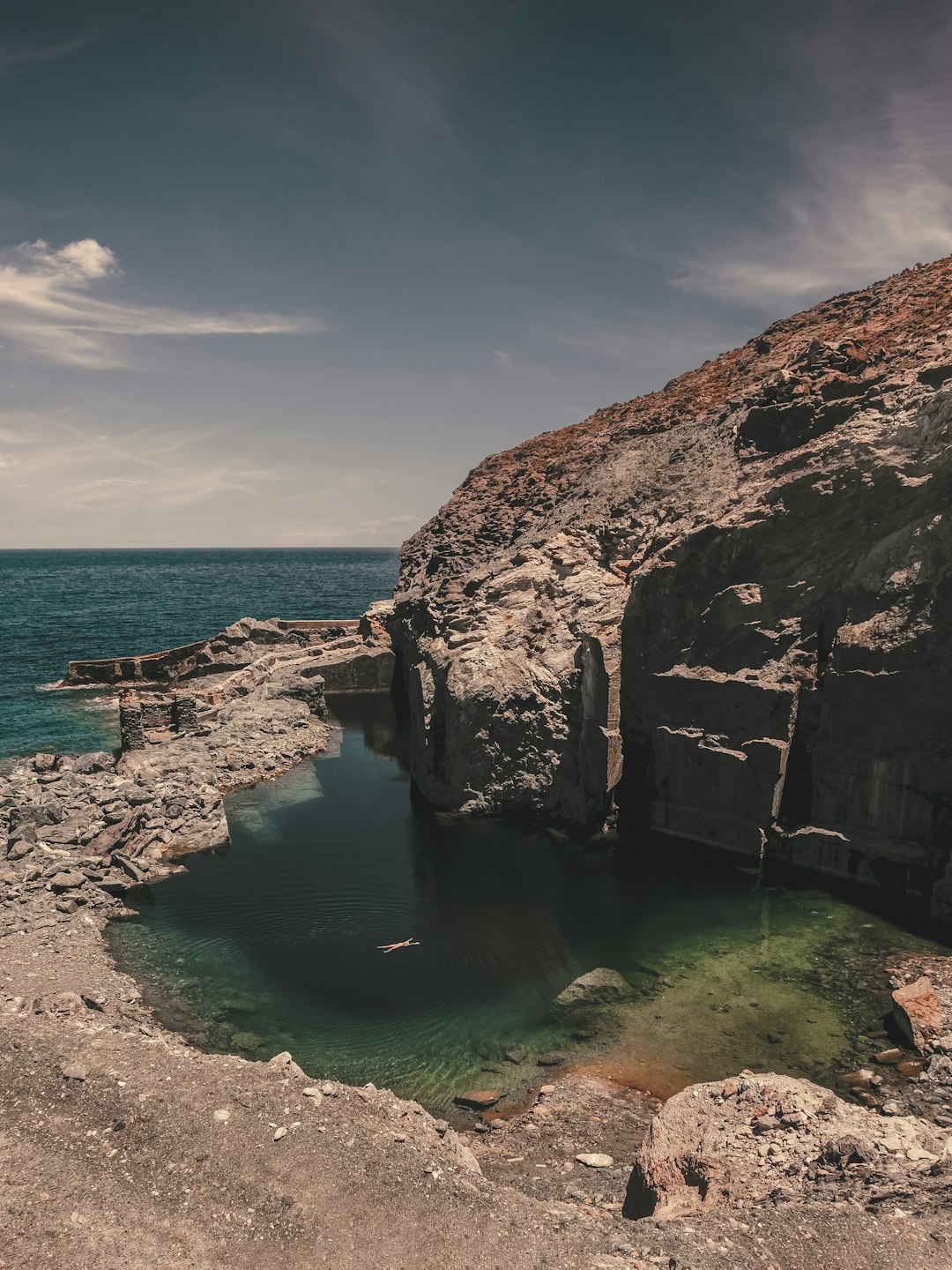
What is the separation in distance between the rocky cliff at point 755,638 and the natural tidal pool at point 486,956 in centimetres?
225

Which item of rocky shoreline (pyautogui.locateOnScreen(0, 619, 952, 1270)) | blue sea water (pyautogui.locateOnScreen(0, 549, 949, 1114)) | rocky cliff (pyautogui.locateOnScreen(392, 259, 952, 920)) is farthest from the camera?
rocky cliff (pyautogui.locateOnScreen(392, 259, 952, 920))

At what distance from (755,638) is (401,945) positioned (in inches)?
532

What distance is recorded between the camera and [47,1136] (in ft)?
34.3

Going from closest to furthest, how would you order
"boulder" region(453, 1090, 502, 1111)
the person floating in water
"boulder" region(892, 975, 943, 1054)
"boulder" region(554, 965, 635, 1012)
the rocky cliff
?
"boulder" region(453, 1090, 502, 1111) < "boulder" region(892, 975, 943, 1054) < "boulder" region(554, 965, 635, 1012) < the person floating in water < the rocky cliff

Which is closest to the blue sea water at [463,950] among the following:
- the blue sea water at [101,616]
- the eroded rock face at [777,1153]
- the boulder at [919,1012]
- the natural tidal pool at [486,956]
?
the natural tidal pool at [486,956]

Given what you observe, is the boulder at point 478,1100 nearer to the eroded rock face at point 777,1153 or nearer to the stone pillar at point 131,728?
the eroded rock face at point 777,1153

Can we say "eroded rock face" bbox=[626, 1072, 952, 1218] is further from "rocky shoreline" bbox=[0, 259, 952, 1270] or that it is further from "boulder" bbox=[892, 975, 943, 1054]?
"boulder" bbox=[892, 975, 943, 1054]

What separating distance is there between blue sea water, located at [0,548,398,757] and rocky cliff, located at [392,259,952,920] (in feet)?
70.3

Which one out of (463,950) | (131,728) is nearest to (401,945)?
(463,950)

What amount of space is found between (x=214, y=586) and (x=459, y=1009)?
474 ft

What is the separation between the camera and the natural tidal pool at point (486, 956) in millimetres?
14391

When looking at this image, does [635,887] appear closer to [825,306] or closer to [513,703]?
[513,703]

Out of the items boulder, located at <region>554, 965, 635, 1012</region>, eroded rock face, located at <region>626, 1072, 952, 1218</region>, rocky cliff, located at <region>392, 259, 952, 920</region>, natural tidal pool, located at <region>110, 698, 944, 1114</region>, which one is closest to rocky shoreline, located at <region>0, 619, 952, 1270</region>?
eroded rock face, located at <region>626, 1072, 952, 1218</region>

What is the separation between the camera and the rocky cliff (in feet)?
64.6
